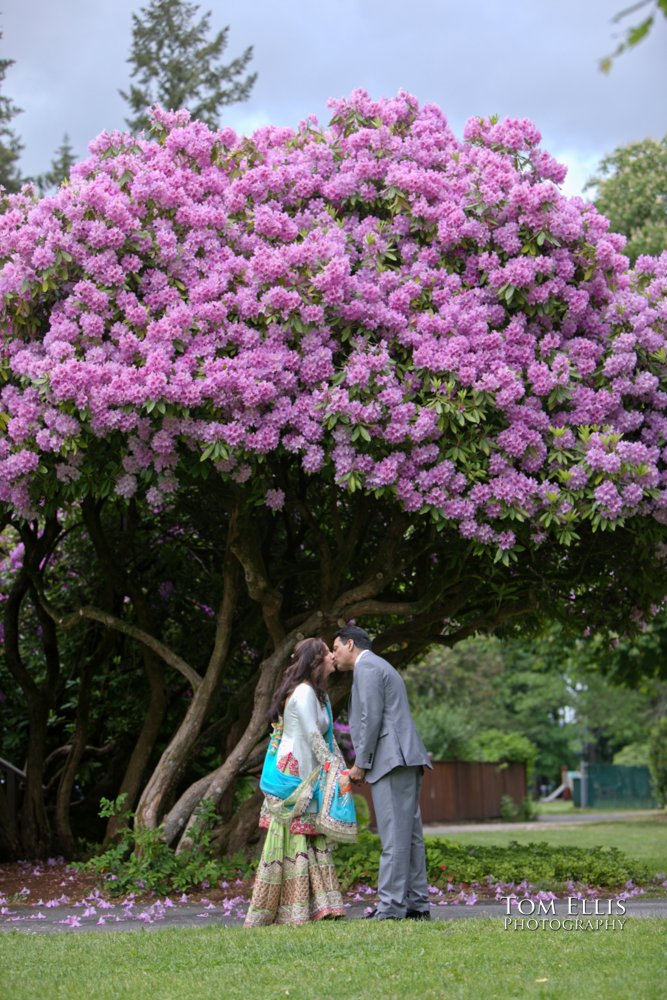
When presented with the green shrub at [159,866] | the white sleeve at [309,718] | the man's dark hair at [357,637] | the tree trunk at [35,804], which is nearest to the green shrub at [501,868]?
the green shrub at [159,866]

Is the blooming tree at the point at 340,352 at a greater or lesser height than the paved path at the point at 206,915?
greater

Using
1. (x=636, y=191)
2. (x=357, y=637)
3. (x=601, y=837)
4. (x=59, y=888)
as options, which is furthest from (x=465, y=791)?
(x=357, y=637)

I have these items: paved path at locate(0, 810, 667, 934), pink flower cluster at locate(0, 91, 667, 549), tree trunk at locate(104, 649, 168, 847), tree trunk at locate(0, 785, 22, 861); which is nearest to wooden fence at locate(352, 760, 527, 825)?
tree trunk at locate(0, 785, 22, 861)

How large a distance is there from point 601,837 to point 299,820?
15.0m

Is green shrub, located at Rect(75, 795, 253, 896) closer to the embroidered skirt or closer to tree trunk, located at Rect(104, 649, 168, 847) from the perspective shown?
tree trunk, located at Rect(104, 649, 168, 847)

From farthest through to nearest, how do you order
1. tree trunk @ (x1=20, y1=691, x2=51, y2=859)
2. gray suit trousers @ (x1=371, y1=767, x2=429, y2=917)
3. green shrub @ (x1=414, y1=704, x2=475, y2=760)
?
green shrub @ (x1=414, y1=704, x2=475, y2=760), tree trunk @ (x1=20, y1=691, x2=51, y2=859), gray suit trousers @ (x1=371, y1=767, x2=429, y2=917)

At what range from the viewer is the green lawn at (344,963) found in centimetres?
541

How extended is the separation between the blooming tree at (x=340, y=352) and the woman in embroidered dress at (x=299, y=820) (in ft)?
5.80

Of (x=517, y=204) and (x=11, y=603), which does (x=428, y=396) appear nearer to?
(x=517, y=204)

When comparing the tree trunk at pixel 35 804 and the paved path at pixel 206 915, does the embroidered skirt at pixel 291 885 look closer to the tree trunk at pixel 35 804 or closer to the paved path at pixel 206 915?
the paved path at pixel 206 915

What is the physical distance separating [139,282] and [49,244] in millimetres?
701

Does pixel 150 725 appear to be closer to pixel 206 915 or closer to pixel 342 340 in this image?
pixel 206 915

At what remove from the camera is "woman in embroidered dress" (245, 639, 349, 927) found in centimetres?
746

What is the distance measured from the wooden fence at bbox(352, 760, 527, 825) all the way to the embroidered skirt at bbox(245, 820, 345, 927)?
21802 millimetres
